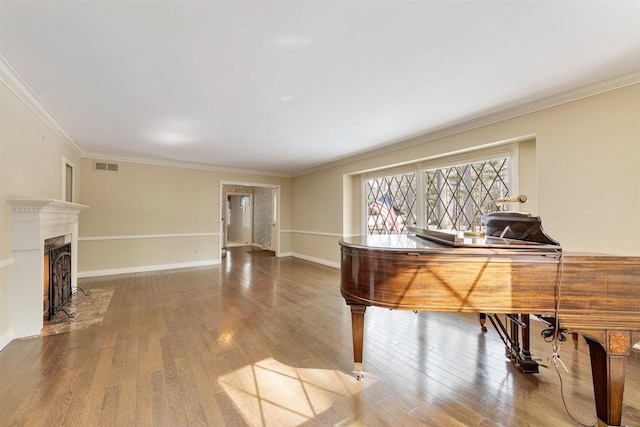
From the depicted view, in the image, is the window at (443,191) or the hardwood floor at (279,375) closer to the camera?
the hardwood floor at (279,375)

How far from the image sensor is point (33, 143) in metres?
2.92

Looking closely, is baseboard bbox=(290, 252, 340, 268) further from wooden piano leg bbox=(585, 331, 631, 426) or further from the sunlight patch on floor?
wooden piano leg bbox=(585, 331, 631, 426)

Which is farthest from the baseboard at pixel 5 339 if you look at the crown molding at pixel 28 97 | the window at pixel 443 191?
the window at pixel 443 191

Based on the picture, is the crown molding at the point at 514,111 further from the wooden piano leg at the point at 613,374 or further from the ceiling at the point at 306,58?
the wooden piano leg at the point at 613,374

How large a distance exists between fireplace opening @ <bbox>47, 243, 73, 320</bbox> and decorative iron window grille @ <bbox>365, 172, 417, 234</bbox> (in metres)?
4.93

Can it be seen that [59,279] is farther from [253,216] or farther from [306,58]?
[253,216]

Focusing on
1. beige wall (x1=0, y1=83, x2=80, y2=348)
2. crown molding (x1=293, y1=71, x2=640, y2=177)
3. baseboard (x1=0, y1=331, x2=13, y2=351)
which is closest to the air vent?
beige wall (x1=0, y1=83, x2=80, y2=348)

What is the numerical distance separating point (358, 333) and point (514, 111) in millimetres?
3092

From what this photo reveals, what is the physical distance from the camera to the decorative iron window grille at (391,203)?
4699 mm

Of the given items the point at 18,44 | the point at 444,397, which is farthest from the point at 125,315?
the point at 444,397

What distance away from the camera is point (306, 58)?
2.06 metres

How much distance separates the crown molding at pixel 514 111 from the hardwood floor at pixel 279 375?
2.45 metres

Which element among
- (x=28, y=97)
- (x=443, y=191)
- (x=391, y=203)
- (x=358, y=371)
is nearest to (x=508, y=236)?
(x=358, y=371)

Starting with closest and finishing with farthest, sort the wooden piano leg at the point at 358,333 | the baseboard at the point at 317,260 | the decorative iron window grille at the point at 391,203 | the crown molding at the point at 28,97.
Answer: the wooden piano leg at the point at 358,333 < the crown molding at the point at 28,97 < the decorative iron window grille at the point at 391,203 < the baseboard at the point at 317,260
